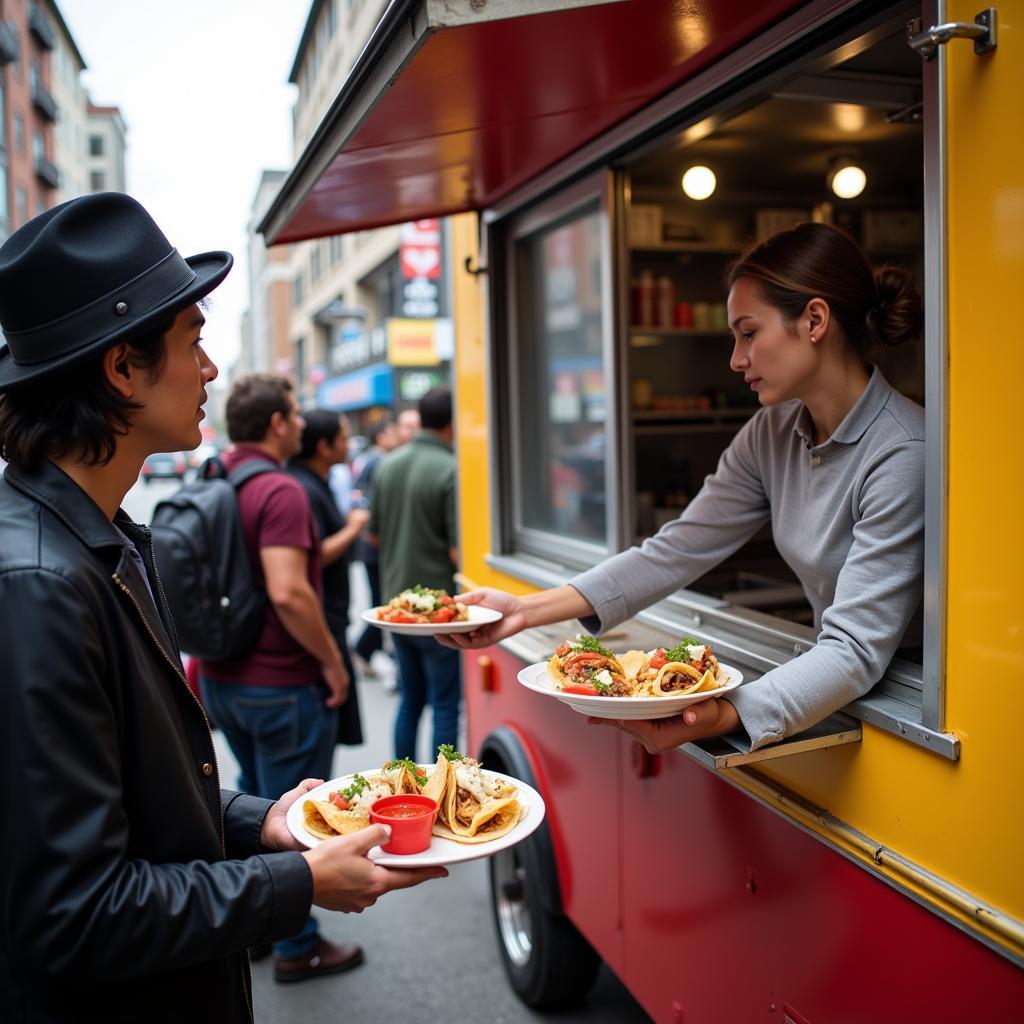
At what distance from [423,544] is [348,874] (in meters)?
4.31

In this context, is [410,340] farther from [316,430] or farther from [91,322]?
[91,322]

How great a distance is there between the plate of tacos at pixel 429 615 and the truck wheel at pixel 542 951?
1127 millimetres

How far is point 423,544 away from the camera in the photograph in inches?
232

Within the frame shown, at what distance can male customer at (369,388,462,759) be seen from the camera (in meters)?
5.64

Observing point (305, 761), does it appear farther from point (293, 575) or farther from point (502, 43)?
point (502, 43)

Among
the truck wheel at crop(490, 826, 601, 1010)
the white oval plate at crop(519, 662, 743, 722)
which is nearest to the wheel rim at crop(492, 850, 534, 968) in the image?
the truck wheel at crop(490, 826, 601, 1010)

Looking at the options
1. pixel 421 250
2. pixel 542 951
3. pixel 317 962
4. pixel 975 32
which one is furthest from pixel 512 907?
pixel 421 250

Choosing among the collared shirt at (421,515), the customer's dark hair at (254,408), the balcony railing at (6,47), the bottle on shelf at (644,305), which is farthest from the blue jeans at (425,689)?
the balcony railing at (6,47)

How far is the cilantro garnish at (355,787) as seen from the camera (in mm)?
1931

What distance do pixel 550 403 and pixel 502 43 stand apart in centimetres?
256

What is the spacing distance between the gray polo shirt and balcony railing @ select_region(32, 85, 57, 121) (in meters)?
45.6

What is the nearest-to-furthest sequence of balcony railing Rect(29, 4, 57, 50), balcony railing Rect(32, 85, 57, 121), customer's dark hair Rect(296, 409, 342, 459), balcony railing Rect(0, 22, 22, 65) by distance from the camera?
customer's dark hair Rect(296, 409, 342, 459)
balcony railing Rect(0, 22, 22, 65)
balcony railing Rect(29, 4, 57, 50)
balcony railing Rect(32, 85, 57, 121)

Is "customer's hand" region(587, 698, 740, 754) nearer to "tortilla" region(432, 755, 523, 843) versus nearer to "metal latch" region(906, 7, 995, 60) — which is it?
"tortilla" region(432, 755, 523, 843)

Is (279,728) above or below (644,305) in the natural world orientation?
below
